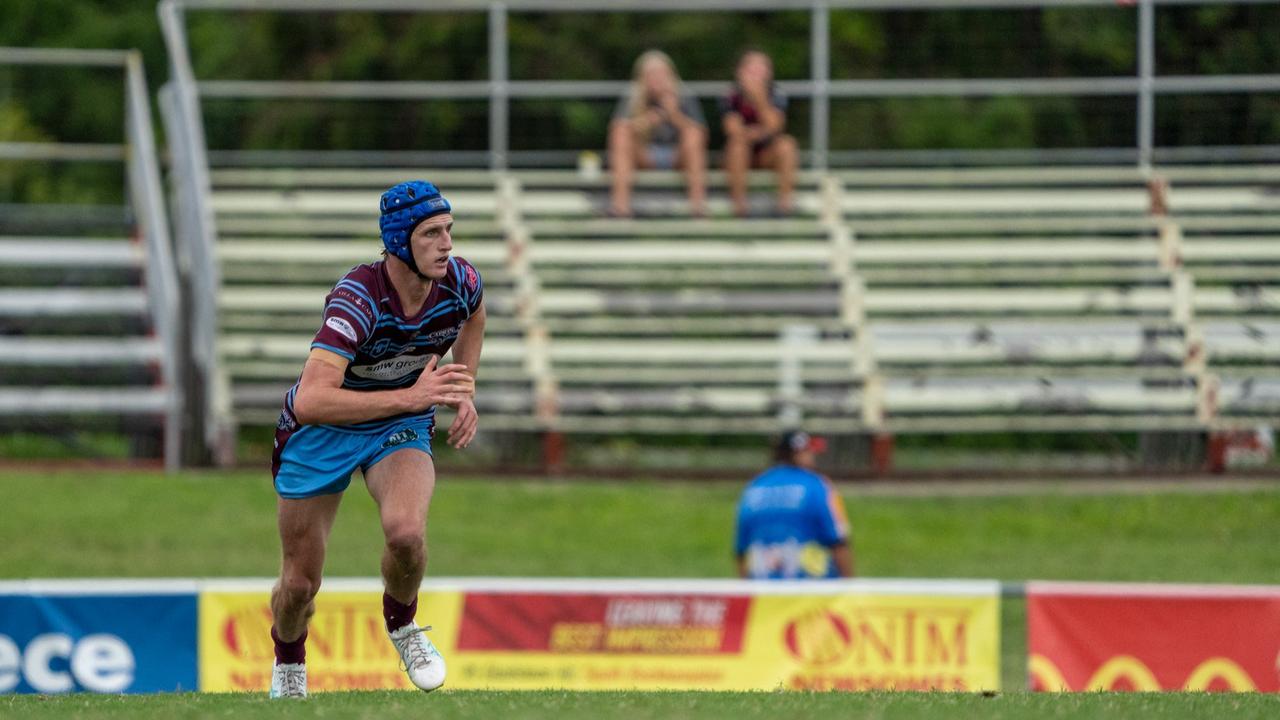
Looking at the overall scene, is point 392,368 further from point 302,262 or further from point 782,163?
point 782,163

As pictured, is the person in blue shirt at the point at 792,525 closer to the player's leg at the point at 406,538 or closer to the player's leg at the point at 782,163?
the player's leg at the point at 406,538

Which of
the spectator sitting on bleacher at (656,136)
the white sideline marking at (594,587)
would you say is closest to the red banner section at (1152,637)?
the white sideline marking at (594,587)

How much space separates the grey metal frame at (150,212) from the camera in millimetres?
16078

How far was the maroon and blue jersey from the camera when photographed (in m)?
7.27

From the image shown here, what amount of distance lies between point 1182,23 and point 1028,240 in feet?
8.97

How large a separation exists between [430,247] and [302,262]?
10056mm

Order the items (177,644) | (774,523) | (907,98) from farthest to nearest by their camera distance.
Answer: (907,98) → (774,523) → (177,644)

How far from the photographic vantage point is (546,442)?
16359 mm

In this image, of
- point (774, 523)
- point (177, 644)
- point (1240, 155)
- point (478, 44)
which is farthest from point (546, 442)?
point (478, 44)

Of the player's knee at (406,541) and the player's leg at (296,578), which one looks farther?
the player's leg at (296,578)

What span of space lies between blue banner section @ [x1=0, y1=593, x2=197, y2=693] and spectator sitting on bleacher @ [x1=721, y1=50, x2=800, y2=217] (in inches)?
299

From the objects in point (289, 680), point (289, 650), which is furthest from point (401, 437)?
point (289, 680)

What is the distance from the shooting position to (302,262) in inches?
675

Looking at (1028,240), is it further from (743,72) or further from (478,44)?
(478,44)
